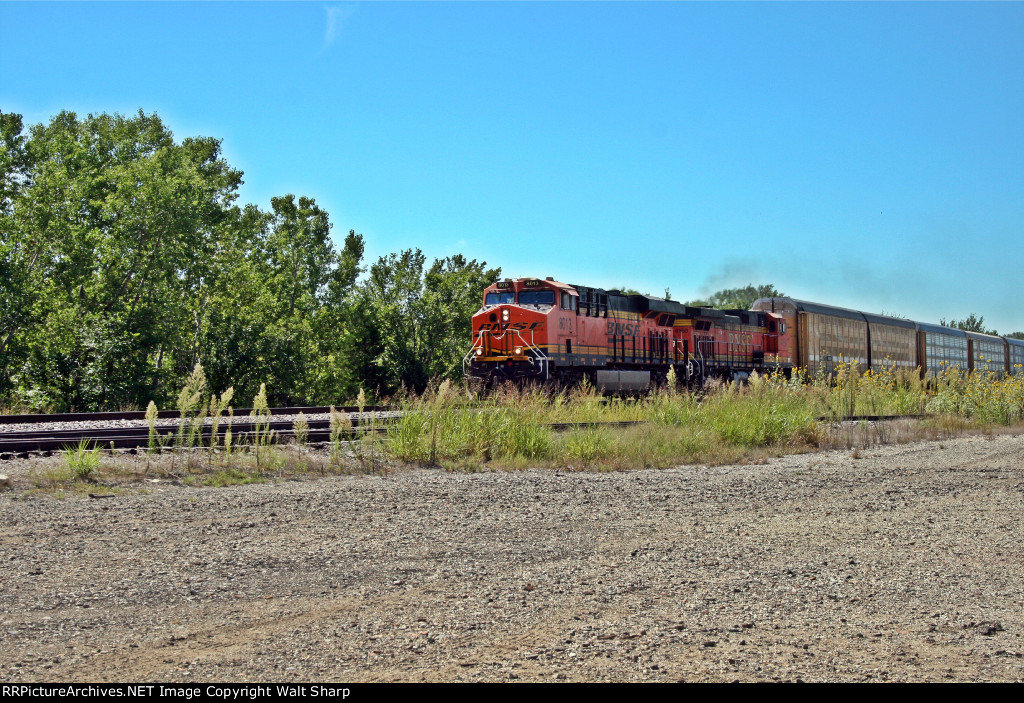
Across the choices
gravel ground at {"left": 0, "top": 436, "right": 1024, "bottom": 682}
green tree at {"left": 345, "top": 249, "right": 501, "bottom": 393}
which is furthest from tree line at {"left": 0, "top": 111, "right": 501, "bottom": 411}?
gravel ground at {"left": 0, "top": 436, "right": 1024, "bottom": 682}

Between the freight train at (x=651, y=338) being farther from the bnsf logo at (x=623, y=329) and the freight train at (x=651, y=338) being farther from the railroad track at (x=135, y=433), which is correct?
the railroad track at (x=135, y=433)

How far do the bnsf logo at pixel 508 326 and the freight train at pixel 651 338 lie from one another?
2 centimetres

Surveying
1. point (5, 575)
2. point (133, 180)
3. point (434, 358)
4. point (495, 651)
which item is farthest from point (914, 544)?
point (133, 180)

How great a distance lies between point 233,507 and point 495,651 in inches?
148

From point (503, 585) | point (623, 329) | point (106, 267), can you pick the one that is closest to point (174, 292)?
point (106, 267)

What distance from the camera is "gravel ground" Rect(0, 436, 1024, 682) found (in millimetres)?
3529

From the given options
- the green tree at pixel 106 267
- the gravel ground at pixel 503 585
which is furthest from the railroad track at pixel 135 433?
the green tree at pixel 106 267

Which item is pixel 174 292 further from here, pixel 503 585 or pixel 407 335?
pixel 503 585

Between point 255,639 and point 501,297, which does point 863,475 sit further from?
point 501,297

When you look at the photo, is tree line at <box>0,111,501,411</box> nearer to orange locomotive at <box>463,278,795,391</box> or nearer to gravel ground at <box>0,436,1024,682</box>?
orange locomotive at <box>463,278,795,391</box>

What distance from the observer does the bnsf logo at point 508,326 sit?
19.5m

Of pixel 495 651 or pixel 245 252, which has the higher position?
pixel 245 252

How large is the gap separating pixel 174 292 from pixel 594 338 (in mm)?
12951

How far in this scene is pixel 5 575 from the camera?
461 cm
